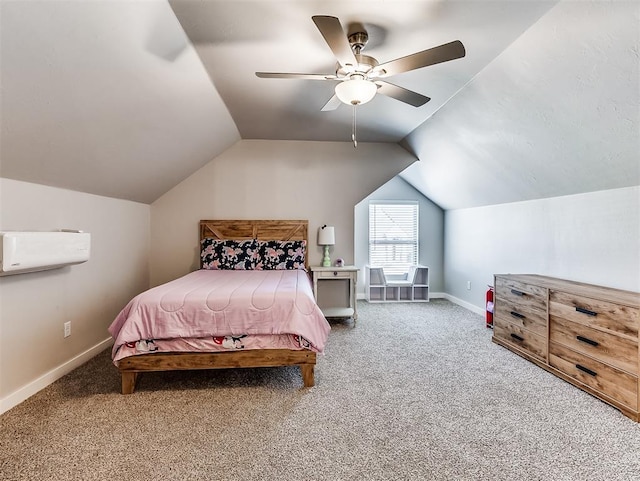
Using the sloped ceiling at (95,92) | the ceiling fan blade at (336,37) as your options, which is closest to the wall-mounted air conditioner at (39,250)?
the sloped ceiling at (95,92)

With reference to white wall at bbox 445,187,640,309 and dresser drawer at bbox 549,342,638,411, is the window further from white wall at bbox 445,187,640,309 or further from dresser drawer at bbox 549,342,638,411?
dresser drawer at bbox 549,342,638,411

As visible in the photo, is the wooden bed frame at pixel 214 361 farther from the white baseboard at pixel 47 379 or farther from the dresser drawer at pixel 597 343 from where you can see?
the dresser drawer at pixel 597 343

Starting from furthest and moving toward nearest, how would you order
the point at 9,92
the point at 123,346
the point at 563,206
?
the point at 563,206, the point at 123,346, the point at 9,92

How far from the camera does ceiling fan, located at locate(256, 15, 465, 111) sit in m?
1.69

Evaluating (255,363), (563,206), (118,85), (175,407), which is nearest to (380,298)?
(563,206)

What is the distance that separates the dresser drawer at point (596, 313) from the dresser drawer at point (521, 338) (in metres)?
0.31

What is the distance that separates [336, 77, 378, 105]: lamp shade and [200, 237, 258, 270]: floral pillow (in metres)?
2.57

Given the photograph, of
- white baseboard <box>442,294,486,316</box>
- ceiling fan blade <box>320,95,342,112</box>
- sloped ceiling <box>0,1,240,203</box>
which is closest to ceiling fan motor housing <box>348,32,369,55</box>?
ceiling fan blade <box>320,95,342,112</box>

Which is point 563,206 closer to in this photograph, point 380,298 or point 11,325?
point 380,298

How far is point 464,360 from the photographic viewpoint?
3033 mm

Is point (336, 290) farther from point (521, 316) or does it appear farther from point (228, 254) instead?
point (521, 316)

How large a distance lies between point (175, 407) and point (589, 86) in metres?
3.44

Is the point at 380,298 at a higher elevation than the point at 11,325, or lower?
lower

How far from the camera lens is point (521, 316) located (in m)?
3.12
